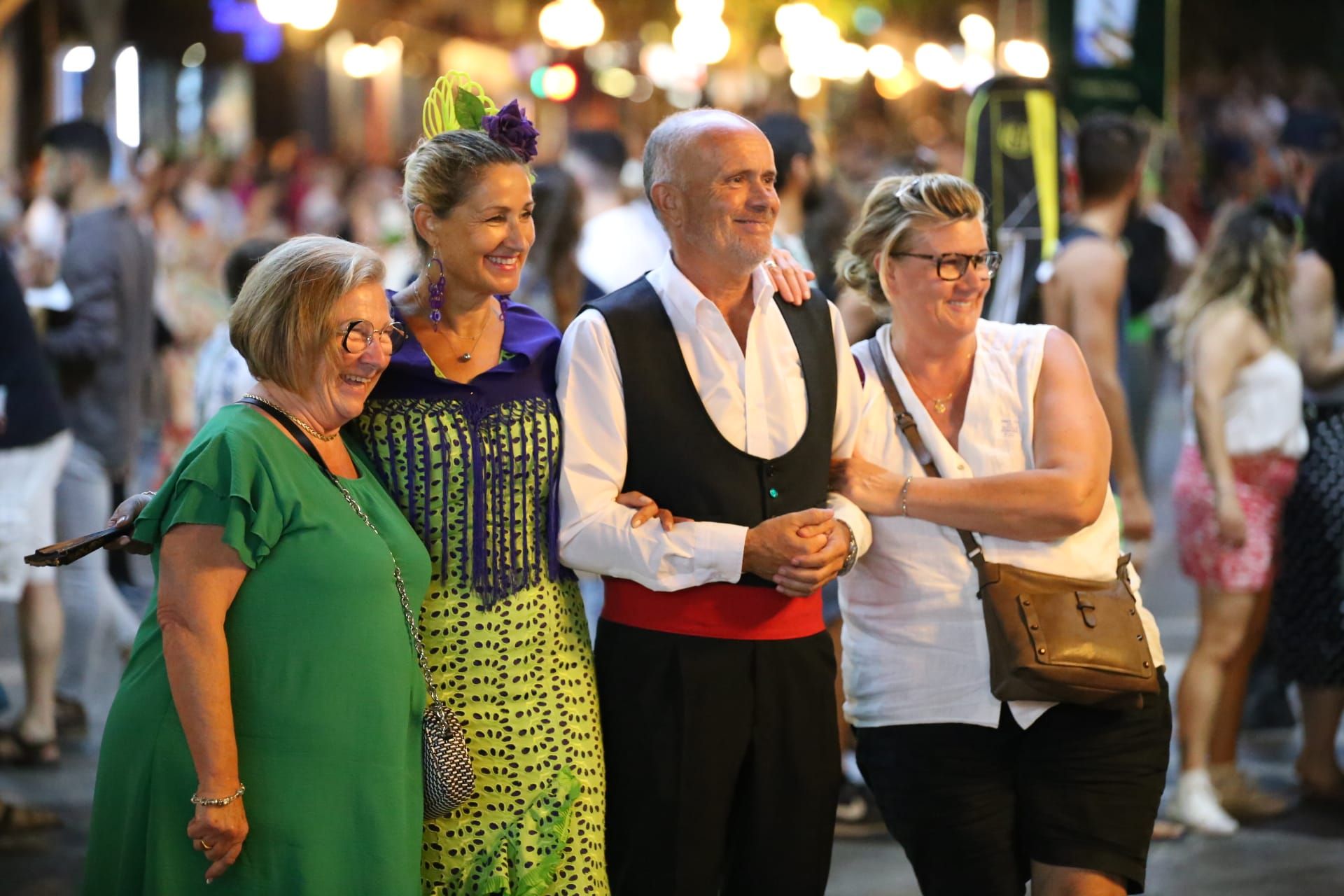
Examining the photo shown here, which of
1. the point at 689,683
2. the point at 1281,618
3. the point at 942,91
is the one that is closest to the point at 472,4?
the point at 942,91

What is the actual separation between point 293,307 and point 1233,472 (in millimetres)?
3915

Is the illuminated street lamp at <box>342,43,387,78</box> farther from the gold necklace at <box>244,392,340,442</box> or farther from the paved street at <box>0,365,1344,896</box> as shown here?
the gold necklace at <box>244,392,340,442</box>

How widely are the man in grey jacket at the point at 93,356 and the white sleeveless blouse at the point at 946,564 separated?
3.99 m

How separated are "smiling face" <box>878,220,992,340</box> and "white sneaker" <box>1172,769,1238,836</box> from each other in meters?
2.84

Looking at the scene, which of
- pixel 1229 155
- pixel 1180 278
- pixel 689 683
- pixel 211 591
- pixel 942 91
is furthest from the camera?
pixel 942 91

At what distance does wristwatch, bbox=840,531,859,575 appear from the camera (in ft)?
11.2

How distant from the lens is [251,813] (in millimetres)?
2990

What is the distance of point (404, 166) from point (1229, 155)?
764 inches

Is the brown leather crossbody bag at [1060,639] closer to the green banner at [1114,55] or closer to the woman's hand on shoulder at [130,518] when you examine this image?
the woman's hand on shoulder at [130,518]

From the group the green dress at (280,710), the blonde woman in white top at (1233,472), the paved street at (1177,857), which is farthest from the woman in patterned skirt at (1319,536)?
the green dress at (280,710)

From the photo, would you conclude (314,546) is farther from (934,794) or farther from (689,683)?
(934,794)

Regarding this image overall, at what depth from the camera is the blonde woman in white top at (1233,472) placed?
18.9 feet

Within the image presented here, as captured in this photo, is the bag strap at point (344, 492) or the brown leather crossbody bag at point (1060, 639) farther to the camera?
the brown leather crossbody bag at point (1060, 639)

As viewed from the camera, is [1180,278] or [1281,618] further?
[1180,278]
